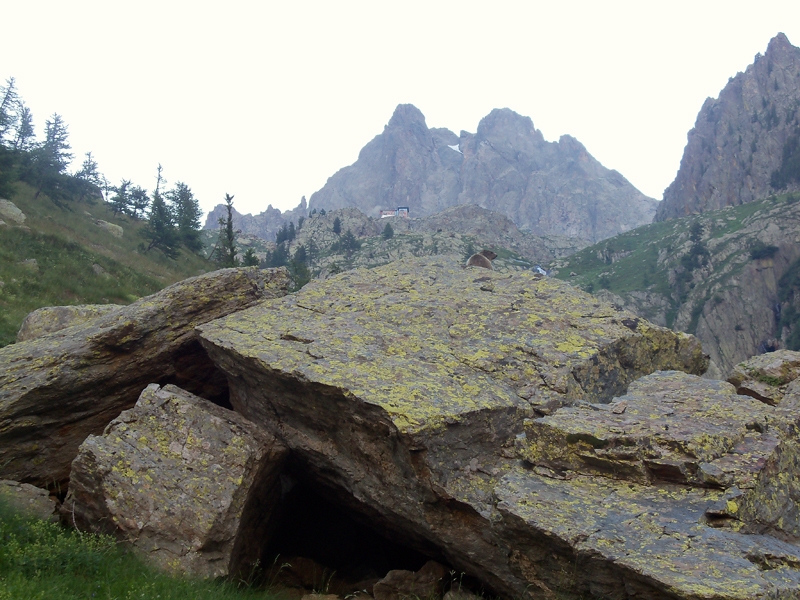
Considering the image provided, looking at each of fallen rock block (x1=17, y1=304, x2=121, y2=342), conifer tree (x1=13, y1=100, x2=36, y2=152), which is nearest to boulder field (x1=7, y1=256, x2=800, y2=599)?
fallen rock block (x1=17, y1=304, x2=121, y2=342)

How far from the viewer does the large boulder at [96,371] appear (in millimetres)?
10586

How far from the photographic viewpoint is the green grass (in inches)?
258

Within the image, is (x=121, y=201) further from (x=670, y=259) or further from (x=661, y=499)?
(x=670, y=259)

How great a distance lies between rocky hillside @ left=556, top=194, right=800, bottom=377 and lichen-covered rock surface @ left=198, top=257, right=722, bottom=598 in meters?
106

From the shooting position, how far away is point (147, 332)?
11938mm

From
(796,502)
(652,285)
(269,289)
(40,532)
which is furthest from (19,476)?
(652,285)

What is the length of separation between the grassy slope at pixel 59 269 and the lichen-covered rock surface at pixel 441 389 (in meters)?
13.7

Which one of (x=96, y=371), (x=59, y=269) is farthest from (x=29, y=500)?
(x=59, y=269)

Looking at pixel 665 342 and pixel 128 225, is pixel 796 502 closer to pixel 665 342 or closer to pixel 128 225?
pixel 665 342

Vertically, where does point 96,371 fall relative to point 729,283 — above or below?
below

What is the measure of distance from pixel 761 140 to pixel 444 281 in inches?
9198

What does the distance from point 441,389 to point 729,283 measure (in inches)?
5575

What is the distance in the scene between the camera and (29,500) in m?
9.16

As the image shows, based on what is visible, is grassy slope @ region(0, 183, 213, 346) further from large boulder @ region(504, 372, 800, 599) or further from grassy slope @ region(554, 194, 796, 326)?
grassy slope @ region(554, 194, 796, 326)
